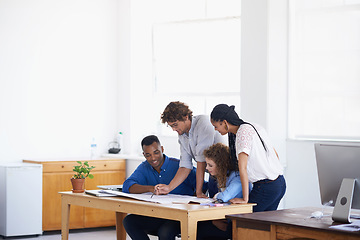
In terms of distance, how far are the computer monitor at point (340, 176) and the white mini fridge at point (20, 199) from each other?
4037mm

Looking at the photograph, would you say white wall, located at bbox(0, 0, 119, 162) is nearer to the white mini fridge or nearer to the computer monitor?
the white mini fridge

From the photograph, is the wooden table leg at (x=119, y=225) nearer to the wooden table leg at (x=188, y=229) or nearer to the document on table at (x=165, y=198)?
the document on table at (x=165, y=198)

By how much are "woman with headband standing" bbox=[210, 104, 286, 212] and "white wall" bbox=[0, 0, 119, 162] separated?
3.63 m

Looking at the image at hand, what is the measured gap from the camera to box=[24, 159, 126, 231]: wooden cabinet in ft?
22.7

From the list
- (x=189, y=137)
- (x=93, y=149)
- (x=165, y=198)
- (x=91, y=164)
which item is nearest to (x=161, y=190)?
(x=165, y=198)

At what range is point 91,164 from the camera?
284 inches

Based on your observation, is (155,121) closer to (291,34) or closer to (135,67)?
(135,67)

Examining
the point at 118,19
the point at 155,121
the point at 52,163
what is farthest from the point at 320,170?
the point at 118,19

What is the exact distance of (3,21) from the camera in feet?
23.3

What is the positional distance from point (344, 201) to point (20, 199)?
167 inches

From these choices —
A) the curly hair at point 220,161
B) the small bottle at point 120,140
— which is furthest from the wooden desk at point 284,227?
the small bottle at point 120,140

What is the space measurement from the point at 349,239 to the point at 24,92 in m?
5.05

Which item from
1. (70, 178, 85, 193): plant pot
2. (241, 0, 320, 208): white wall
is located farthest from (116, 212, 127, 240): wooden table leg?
(241, 0, 320, 208): white wall

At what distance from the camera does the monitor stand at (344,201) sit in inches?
134
